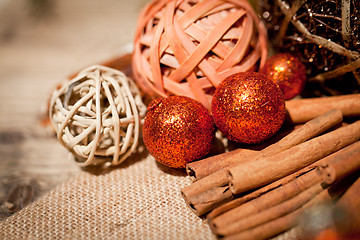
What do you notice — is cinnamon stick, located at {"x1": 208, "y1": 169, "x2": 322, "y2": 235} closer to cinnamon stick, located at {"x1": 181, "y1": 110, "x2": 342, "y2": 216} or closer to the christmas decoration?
A: cinnamon stick, located at {"x1": 181, "y1": 110, "x2": 342, "y2": 216}

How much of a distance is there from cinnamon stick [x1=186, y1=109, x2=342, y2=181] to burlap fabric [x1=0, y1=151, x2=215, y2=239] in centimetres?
8

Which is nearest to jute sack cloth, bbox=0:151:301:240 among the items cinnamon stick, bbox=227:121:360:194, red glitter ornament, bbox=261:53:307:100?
cinnamon stick, bbox=227:121:360:194

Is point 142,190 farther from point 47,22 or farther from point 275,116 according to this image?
point 47,22

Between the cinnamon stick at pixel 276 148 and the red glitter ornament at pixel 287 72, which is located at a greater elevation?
the red glitter ornament at pixel 287 72

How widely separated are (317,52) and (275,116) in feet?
0.76

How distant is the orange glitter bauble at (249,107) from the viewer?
0.57 meters

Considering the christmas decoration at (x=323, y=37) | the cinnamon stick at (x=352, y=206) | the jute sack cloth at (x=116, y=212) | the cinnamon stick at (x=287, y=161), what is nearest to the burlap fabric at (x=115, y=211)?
the jute sack cloth at (x=116, y=212)

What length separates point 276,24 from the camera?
796 millimetres

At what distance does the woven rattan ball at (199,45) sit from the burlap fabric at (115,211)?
0.22m

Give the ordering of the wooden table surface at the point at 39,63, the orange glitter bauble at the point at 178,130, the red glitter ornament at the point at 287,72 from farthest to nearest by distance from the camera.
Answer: the wooden table surface at the point at 39,63
the red glitter ornament at the point at 287,72
the orange glitter bauble at the point at 178,130

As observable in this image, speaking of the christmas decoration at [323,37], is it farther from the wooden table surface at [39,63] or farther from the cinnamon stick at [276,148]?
the wooden table surface at [39,63]

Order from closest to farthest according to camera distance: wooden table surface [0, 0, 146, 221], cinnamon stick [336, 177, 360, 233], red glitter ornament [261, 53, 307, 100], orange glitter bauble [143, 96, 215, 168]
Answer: cinnamon stick [336, 177, 360, 233]
orange glitter bauble [143, 96, 215, 168]
red glitter ornament [261, 53, 307, 100]
wooden table surface [0, 0, 146, 221]

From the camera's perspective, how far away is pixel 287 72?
0.71 meters

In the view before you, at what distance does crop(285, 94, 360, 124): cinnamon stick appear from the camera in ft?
2.25
